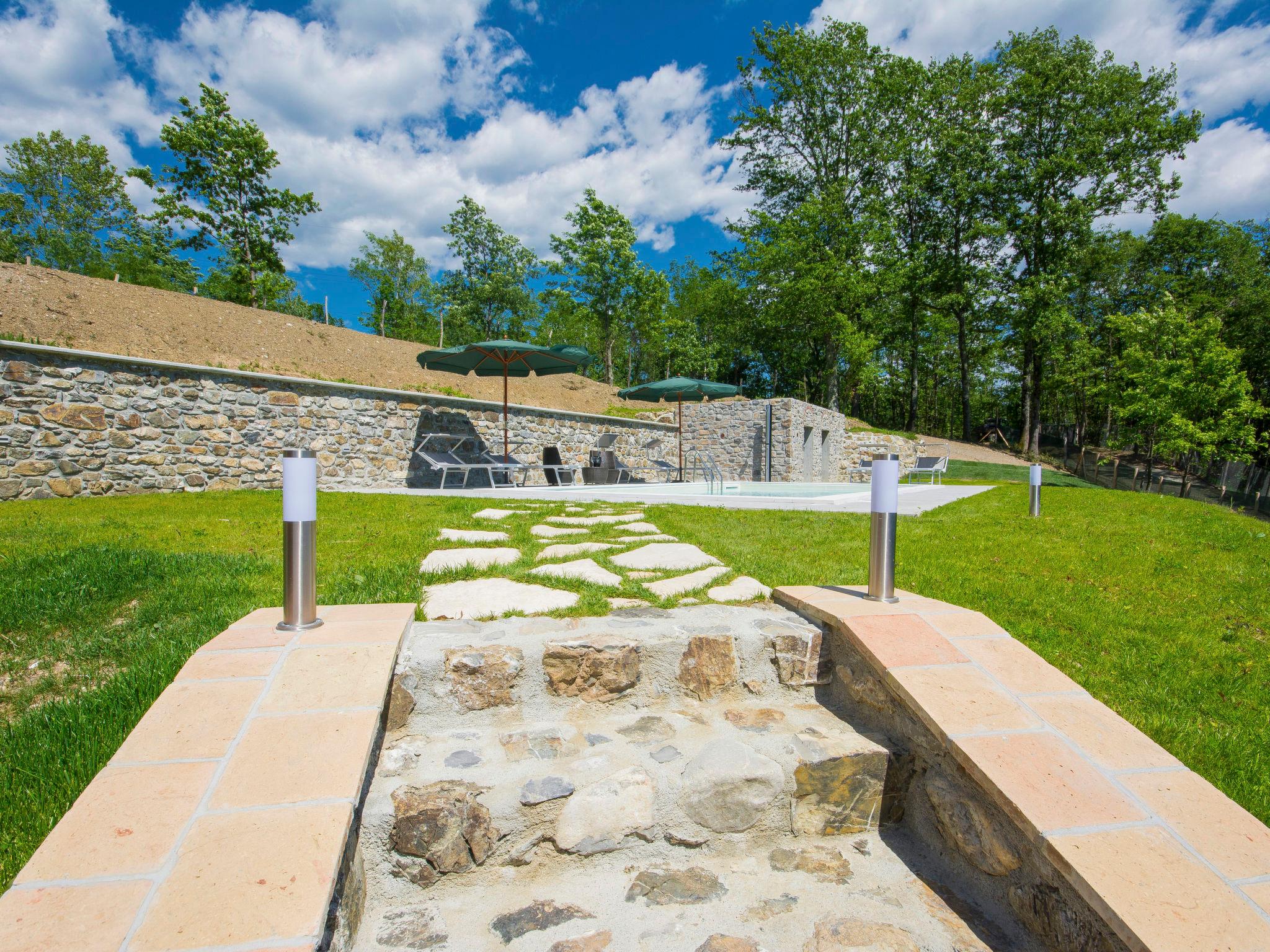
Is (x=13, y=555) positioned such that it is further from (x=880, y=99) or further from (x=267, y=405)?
(x=880, y=99)

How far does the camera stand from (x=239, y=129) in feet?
66.6

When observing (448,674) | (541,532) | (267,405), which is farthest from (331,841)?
(267,405)

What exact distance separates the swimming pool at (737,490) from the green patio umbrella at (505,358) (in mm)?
2350

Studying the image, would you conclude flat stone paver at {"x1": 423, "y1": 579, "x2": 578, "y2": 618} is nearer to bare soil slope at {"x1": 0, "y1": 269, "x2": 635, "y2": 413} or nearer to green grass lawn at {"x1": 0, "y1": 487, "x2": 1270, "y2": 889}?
green grass lawn at {"x1": 0, "y1": 487, "x2": 1270, "y2": 889}

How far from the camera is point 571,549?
3.53 metres

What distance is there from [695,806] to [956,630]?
1191 mm

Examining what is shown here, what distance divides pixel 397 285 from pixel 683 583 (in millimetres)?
35713

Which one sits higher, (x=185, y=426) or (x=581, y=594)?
(x=185, y=426)

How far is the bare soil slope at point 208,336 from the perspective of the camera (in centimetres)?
1230

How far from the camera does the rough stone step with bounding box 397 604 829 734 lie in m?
1.86

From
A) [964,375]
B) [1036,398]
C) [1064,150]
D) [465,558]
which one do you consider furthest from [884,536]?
[1064,150]

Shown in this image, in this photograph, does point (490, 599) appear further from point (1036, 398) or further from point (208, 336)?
point (1036, 398)

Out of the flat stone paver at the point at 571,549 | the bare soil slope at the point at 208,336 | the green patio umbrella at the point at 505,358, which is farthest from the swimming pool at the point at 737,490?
the bare soil slope at the point at 208,336

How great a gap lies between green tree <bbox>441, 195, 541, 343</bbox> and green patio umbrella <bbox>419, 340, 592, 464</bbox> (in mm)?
22292
